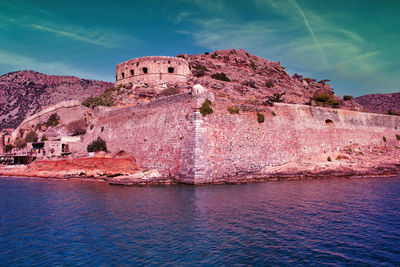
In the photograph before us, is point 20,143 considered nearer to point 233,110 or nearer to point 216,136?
point 216,136

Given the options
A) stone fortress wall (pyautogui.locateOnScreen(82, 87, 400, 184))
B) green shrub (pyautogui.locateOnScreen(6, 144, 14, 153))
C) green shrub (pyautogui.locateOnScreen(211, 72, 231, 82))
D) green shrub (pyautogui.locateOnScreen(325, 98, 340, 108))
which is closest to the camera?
stone fortress wall (pyautogui.locateOnScreen(82, 87, 400, 184))

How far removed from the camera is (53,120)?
3888 cm

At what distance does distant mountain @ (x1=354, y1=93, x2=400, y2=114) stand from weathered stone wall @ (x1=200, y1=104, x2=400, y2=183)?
39.9 meters

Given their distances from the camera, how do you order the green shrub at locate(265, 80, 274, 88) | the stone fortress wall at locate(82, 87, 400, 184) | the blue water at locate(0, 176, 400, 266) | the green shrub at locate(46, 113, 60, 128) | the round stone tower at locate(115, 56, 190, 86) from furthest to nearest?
the green shrub at locate(265, 80, 274, 88) → the round stone tower at locate(115, 56, 190, 86) → the green shrub at locate(46, 113, 60, 128) → the stone fortress wall at locate(82, 87, 400, 184) → the blue water at locate(0, 176, 400, 266)

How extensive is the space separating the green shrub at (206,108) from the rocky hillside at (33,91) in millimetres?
64930

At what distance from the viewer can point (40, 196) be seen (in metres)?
16.0

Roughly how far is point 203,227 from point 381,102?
75.1m

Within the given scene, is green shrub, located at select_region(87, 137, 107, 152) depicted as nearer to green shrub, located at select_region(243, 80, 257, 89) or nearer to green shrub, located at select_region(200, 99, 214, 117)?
green shrub, located at select_region(200, 99, 214, 117)

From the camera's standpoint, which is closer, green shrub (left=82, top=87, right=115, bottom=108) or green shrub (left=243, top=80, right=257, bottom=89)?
green shrub (left=82, top=87, right=115, bottom=108)

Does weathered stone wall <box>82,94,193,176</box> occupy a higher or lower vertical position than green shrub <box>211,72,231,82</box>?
lower

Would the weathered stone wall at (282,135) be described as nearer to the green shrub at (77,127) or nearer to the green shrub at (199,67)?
the green shrub at (77,127)

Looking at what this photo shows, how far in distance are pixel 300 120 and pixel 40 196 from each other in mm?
19846

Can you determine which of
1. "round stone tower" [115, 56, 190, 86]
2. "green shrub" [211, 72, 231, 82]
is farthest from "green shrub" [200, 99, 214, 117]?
"green shrub" [211, 72, 231, 82]

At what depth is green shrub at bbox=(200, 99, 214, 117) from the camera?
1848cm
